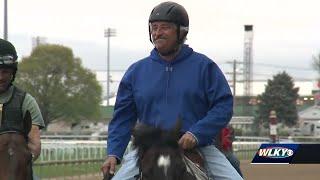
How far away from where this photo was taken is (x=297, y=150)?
411 inches

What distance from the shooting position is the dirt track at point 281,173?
23.0 meters

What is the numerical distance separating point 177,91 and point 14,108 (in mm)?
1506

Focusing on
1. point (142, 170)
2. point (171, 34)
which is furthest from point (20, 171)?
point (171, 34)

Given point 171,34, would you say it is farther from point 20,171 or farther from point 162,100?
point 20,171

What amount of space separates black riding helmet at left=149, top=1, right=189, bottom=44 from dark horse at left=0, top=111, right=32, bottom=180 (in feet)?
4.87

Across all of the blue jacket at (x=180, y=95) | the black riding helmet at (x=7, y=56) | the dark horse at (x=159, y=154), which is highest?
the black riding helmet at (x=7, y=56)

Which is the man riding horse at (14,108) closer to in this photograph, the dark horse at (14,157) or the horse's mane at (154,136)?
the dark horse at (14,157)

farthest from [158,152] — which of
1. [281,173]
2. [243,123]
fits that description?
[243,123]

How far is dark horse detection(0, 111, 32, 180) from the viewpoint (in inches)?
218

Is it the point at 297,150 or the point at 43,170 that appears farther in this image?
the point at 43,170

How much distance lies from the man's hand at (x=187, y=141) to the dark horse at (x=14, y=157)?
138cm

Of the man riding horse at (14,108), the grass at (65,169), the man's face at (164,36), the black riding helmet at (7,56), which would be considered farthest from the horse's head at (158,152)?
the grass at (65,169)

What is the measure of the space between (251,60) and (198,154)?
108 metres

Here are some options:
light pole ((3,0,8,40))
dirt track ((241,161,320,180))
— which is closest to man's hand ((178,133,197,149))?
dirt track ((241,161,320,180))
